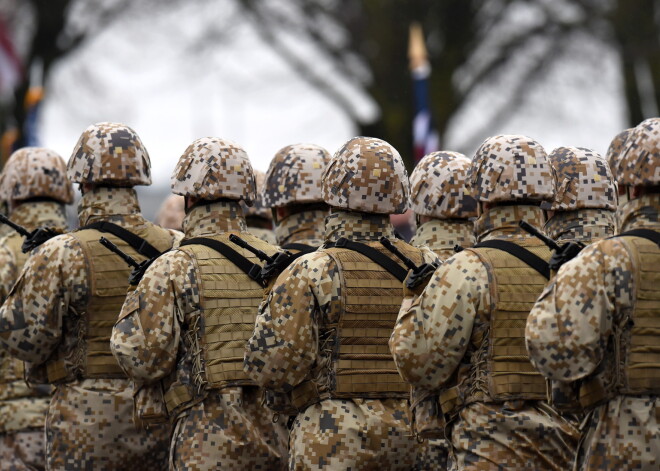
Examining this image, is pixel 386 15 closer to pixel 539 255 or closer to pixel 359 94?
pixel 359 94

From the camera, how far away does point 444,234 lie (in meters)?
9.89

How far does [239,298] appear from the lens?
8.77m

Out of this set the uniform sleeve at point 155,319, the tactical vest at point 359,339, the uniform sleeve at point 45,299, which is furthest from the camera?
the uniform sleeve at point 45,299

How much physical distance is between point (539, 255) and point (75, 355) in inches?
124

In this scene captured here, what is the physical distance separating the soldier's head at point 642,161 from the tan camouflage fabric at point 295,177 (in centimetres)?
313

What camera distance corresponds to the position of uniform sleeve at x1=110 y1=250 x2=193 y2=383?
8.45 meters

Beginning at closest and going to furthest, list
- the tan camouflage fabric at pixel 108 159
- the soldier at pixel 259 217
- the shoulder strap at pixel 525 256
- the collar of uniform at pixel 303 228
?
the shoulder strap at pixel 525 256
the tan camouflage fabric at pixel 108 159
the collar of uniform at pixel 303 228
the soldier at pixel 259 217

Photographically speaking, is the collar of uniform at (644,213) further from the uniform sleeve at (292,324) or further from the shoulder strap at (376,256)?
the uniform sleeve at (292,324)

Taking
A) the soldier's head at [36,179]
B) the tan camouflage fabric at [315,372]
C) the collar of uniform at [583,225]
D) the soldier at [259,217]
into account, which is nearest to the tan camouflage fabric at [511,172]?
the tan camouflage fabric at [315,372]

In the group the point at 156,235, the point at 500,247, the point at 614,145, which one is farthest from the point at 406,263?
the point at 614,145

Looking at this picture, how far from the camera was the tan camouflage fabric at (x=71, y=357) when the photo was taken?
30.3 ft

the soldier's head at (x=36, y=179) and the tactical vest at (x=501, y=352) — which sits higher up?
the soldier's head at (x=36, y=179)

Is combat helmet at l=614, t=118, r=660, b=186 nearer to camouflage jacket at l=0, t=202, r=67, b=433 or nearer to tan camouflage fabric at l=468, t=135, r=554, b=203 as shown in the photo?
tan camouflage fabric at l=468, t=135, r=554, b=203

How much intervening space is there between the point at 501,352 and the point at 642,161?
116 centimetres
